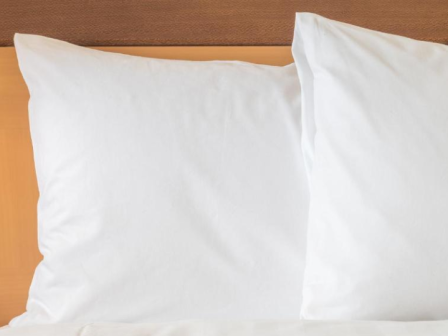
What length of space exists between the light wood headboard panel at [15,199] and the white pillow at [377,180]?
53 centimetres

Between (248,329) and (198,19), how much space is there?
0.70 m

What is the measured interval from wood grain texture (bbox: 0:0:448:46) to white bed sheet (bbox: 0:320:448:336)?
64cm

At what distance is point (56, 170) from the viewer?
0.97 m

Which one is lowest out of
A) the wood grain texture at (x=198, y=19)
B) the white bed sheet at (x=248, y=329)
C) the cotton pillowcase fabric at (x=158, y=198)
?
the white bed sheet at (x=248, y=329)

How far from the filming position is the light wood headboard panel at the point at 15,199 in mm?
1141

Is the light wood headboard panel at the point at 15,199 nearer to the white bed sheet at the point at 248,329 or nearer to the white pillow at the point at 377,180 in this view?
the white bed sheet at the point at 248,329

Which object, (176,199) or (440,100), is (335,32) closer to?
(440,100)

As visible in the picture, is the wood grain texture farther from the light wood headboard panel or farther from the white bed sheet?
the white bed sheet

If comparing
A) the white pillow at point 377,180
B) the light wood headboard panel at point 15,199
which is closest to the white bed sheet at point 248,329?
the white pillow at point 377,180

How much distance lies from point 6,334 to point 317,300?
423 millimetres

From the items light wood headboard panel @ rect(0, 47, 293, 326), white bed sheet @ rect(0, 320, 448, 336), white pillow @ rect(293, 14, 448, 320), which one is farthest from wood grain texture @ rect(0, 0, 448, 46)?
white bed sheet @ rect(0, 320, 448, 336)

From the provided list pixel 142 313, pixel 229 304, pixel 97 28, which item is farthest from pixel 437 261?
pixel 97 28

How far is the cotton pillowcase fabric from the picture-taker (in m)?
0.93

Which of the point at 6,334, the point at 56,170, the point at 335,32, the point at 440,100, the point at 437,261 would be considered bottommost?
the point at 6,334
